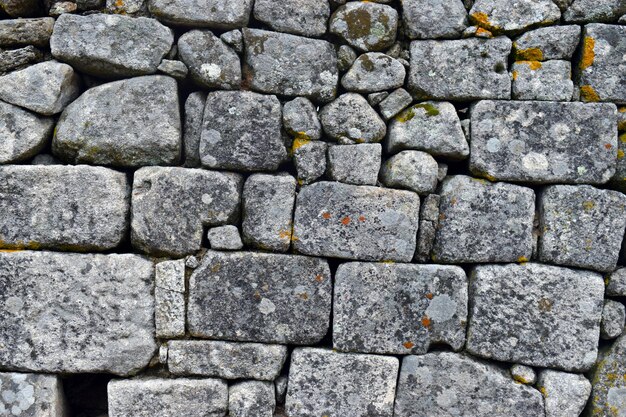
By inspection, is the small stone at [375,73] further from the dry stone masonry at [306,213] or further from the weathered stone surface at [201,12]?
the weathered stone surface at [201,12]

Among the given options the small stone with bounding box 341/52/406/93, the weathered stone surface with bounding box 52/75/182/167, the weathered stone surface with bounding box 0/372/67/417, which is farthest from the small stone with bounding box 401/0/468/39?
the weathered stone surface with bounding box 0/372/67/417

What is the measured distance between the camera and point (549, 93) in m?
3.09

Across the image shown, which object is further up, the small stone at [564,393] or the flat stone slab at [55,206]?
the flat stone slab at [55,206]

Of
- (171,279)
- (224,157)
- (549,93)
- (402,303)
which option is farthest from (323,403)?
(549,93)

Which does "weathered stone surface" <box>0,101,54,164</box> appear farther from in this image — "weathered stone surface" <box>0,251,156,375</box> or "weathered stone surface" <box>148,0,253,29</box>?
"weathered stone surface" <box>148,0,253,29</box>

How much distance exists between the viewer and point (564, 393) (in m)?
3.02

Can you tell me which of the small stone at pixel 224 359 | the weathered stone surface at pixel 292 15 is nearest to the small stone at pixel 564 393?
the small stone at pixel 224 359

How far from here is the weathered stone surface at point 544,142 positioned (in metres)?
3.04

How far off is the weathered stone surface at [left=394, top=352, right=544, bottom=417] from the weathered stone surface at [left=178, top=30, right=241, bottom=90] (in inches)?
80.0

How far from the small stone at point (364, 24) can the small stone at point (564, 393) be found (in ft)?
7.56

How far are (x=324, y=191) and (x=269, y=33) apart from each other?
3.35ft

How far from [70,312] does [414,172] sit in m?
2.21

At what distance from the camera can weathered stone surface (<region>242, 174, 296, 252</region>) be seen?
300 cm

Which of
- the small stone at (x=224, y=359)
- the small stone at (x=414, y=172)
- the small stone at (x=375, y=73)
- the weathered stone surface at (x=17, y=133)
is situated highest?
the small stone at (x=375, y=73)
